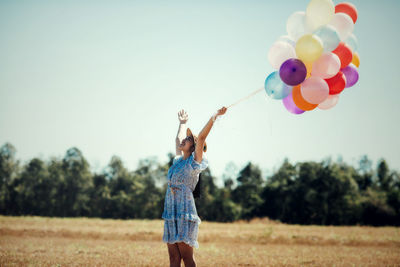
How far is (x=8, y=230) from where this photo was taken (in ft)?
53.9

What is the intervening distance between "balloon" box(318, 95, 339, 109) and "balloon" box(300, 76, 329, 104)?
48cm

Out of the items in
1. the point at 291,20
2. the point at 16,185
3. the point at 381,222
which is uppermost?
the point at 291,20

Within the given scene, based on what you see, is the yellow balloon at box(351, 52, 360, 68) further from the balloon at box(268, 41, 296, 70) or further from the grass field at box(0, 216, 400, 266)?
the grass field at box(0, 216, 400, 266)

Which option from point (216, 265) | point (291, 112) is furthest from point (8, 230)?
point (291, 112)

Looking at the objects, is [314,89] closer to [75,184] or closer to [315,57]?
[315,57]

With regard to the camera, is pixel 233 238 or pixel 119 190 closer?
pixel 233 238

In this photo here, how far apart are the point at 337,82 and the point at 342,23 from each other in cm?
89

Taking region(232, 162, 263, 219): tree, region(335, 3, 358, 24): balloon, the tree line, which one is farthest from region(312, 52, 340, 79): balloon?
region(232, 162, 263, 219): tree

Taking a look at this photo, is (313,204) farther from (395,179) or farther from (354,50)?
(354,50)

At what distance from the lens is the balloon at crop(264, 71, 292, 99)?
530cm

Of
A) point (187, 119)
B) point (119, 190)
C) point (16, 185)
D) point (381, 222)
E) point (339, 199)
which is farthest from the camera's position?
point (119, 190)

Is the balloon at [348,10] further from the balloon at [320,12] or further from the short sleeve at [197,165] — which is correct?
the short sleeve at [197,165]

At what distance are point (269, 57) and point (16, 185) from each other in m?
53.5

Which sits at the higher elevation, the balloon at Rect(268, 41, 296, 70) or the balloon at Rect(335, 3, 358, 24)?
the balloon at Rect(335, 3, 358, 24)
